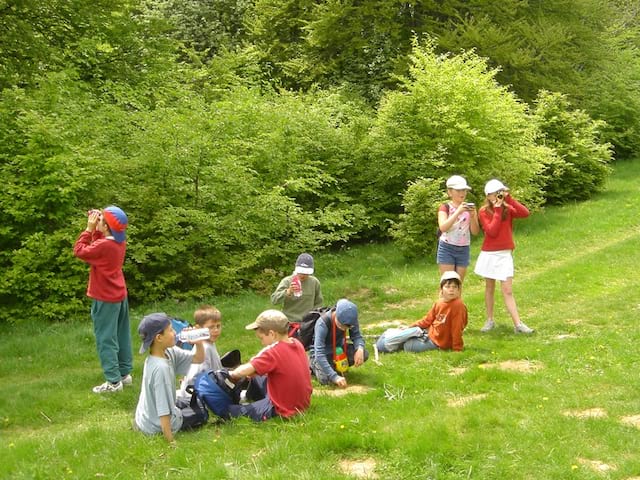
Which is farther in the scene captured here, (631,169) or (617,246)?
(631,169)

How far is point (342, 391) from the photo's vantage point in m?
7.10

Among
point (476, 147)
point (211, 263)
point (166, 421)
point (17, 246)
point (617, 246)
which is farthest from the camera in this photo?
point (476, 147)

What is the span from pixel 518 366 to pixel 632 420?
1.85 m

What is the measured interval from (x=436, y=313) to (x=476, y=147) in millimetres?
9638

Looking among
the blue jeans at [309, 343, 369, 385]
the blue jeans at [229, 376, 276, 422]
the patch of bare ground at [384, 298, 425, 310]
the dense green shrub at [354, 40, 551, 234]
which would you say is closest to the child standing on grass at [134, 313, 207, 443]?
the blue jeans at [229, 376, 276, 422]

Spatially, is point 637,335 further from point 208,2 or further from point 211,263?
point 208,2

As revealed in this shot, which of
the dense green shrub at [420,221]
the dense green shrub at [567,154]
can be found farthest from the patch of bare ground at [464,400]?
the dense green shrub at [567,154]

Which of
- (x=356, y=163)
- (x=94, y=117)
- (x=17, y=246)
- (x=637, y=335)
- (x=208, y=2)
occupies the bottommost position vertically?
(x=637, y=335)

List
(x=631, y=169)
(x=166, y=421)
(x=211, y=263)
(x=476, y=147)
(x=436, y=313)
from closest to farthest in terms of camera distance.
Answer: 1. (x=166, y=421)
2. (x=436, y=313)
3. (x=211, y=263)
4. (x=476, y=147)
5. (x=631, y=169)

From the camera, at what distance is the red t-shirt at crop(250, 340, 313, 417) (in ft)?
20.3

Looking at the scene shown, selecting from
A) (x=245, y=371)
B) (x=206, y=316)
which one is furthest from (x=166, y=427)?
(x=206, y=316)

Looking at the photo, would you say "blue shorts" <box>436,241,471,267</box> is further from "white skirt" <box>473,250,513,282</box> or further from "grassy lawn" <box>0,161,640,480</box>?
"grassy lawn" <box>0,161,640,480</box>

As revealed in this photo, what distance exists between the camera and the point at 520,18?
80.4ft

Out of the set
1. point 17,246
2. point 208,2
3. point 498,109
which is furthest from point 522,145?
point 208,2
